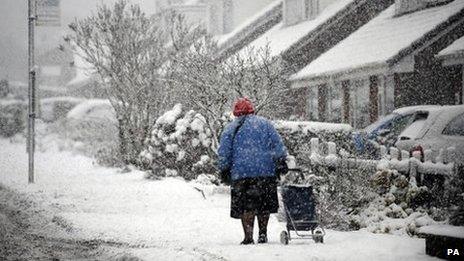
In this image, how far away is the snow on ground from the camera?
647cm

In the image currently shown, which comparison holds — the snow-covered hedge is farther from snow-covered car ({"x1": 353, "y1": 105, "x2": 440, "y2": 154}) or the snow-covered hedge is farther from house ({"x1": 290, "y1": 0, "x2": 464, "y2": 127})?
house ({"x1": 290, "y1": 0, "x2": 464, "y2": 127})

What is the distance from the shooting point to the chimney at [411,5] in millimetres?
20484

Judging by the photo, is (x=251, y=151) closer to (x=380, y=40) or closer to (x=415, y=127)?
(x=415, y=127)

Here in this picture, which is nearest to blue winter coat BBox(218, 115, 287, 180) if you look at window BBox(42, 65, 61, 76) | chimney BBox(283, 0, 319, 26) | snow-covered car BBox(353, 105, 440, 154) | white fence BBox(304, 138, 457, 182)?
white fence BBox(304, 138, 457, 182)

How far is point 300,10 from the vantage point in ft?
85.0

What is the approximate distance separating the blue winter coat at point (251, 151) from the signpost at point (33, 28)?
7.16 m

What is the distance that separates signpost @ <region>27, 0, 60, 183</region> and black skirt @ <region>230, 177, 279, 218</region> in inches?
284

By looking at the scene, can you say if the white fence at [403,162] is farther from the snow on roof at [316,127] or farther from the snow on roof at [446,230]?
the snow on roof at [446,230]

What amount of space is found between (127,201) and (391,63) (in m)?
9.26

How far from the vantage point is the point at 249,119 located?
7.31 metres

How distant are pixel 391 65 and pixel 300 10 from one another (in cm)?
943

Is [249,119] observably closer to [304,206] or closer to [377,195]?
[304,206]

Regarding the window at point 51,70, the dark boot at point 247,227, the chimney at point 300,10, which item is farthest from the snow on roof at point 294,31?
the window at point 51,70

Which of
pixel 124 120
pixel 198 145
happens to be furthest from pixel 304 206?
pixel 124 120
